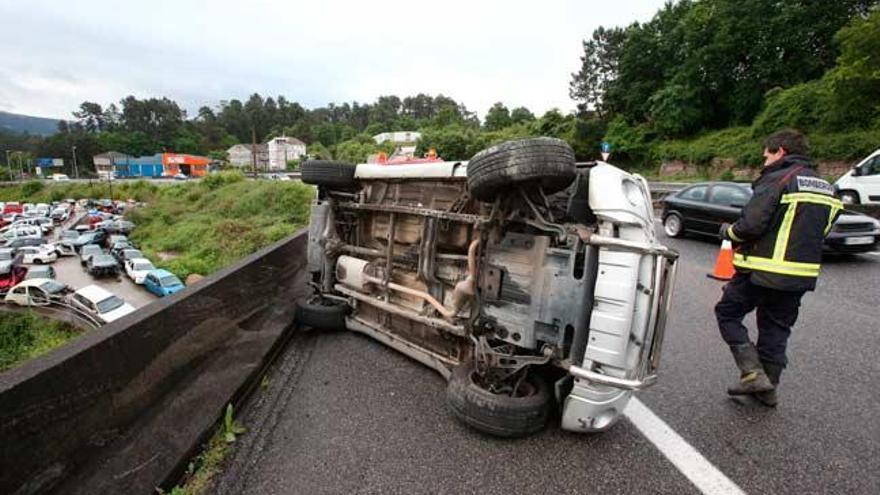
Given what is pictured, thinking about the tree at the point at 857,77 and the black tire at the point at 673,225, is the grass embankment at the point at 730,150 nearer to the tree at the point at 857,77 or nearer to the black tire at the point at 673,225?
the tree at the point at 857,77

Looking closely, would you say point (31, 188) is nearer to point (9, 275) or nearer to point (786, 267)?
point (9, 275)

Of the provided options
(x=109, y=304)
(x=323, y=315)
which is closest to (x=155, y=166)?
(x=109, y=304)

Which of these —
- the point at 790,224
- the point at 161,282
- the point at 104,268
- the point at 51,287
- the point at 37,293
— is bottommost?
the point at 104,268

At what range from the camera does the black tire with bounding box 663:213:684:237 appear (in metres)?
9.04

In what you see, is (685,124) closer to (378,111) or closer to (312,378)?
(312,378)

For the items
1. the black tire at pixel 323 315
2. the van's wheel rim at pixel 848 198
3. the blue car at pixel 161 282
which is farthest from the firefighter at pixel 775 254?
the blue car at pixel 161 282

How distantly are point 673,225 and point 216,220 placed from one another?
66.4 feet

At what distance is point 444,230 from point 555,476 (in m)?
1.61

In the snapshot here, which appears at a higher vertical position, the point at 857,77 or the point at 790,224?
the point at 857,77

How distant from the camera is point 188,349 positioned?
2611mm

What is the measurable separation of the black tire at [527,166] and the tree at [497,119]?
87.8 m

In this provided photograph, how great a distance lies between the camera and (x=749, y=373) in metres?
2.56

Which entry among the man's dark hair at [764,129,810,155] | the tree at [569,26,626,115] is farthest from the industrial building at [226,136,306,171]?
the man's dark hair at [764,129,810,155]

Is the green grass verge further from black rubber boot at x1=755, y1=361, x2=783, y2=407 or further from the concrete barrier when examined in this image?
the concrete barrier
